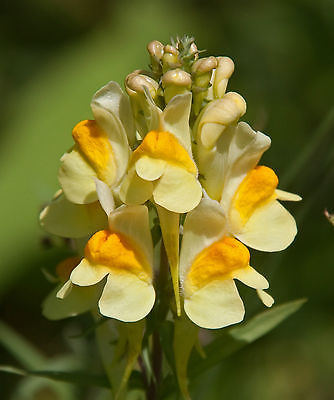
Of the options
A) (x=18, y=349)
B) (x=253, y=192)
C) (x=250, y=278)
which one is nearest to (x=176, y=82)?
(x=253, y=192)

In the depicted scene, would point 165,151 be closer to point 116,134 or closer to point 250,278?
point 116,134

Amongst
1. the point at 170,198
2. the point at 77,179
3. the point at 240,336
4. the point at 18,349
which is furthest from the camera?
the point at 18,349

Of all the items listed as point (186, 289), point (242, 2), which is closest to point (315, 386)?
point (186, 289)

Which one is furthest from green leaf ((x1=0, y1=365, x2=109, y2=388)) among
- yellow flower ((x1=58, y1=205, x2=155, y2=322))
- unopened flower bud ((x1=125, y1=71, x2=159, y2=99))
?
unopened flower bud ((x1=125, y1=71, x2=159, y2=99))

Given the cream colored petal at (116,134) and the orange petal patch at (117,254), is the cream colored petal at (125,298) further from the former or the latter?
the cream colored petal at (116,134)

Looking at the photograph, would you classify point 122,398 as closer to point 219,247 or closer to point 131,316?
point 131,316

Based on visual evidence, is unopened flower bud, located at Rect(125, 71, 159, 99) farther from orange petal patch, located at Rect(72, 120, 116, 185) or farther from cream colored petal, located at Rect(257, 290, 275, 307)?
cream colored petal, located at Rect(257, 290, 275, 307)

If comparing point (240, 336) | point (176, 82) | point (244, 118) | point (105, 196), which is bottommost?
point (244, 118)
